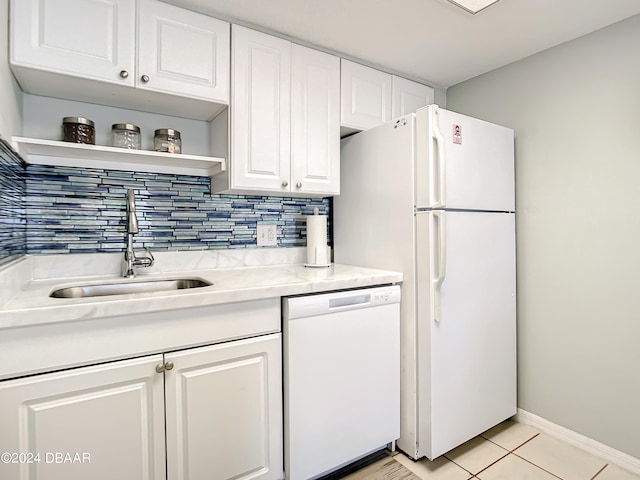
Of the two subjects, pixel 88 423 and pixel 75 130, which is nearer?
pixel 88 423

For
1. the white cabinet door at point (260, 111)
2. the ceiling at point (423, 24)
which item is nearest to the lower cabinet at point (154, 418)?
the white cabinet door at point (260, 111)

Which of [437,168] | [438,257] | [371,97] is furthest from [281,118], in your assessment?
[438,257]

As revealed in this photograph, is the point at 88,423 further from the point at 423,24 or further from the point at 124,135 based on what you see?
the point at 423,24

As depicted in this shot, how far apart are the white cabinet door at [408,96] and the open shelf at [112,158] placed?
1.25 metres

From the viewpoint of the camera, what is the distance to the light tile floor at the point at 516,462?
162 cm

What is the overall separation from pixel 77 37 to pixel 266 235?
4.12ft

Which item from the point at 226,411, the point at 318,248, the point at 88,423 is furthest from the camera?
the point at 318,248

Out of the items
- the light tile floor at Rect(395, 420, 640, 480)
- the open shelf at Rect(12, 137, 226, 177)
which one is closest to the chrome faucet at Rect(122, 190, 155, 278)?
the open shelf at Rect(12, 137, 226, 177)

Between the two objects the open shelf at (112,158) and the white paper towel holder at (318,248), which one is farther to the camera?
the white paper towel holder at (318,248)

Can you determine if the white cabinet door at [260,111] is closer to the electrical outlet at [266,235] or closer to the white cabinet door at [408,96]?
the electrical outlet at [266,235]

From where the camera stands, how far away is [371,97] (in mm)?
2145

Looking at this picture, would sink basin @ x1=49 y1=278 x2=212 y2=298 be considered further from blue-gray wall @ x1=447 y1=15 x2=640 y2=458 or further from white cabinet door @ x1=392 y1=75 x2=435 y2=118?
blue-gray wall @ x1=447 y1=15 x2=640 y2=458

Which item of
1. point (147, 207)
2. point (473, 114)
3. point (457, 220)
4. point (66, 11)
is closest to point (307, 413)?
point (457, 220)

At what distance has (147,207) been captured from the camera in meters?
1.76
